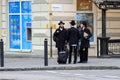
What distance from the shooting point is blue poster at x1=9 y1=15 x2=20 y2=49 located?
91.3 ft

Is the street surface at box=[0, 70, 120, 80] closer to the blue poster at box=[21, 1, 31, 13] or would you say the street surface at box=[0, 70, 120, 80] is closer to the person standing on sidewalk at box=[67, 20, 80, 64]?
the person standing on sidewalk at box=[67, 20, 80, 64]

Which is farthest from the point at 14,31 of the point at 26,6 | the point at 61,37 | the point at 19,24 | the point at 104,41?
the point at 61,37

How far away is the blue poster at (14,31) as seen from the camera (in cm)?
2784

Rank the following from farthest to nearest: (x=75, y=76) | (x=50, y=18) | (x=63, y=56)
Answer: (x=50, y=18) < (x=63, y=56) < (x=75, y=76)

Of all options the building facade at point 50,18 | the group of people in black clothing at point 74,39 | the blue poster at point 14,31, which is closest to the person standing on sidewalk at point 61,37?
the group of people in black clothing at point 74,39

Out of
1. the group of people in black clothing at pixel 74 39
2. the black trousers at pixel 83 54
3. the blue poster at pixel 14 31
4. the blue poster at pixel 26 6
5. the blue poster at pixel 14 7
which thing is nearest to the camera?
the group of people in black clothing at pixel 74 39

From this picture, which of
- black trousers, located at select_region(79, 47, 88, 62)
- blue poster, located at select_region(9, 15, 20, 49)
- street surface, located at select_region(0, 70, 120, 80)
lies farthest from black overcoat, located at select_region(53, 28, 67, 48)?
blue poster, located at select_region(9, 15, 20, 49)

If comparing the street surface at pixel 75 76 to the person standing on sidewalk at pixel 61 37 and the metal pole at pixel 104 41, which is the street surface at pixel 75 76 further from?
the metal pole at pixel 104 41

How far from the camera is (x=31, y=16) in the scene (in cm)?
2683

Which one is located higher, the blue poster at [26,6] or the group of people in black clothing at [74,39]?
the blue poster at [26,6]

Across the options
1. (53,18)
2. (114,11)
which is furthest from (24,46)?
(114,11)

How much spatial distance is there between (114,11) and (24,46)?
5444mm

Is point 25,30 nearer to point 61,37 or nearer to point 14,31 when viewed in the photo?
point 14,31

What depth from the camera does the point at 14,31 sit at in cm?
2803
